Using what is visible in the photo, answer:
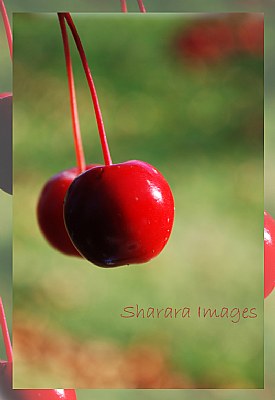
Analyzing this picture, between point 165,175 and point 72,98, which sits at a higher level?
point 72,98

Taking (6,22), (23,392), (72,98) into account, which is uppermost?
(6,22)

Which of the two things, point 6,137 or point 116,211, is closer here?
point 116,211

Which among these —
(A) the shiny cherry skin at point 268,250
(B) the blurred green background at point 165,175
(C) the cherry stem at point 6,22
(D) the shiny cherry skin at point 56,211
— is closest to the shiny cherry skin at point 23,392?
(B) the blurred green background at point 165,175

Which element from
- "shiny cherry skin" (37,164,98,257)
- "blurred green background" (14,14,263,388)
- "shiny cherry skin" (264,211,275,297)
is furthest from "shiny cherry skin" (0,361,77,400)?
"shiny cherry skin" (264,211,275,297)

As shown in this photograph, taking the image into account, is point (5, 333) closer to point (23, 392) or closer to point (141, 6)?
point (23, 392)

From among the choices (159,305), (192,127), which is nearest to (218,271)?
(159,305)

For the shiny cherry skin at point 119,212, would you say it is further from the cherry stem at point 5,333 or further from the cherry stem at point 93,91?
the cherry stem at point 5,333

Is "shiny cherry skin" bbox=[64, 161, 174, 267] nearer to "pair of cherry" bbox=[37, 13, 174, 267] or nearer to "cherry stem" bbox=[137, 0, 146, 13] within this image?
"pair of cherry" bbox=[37, 13, 174, 267]

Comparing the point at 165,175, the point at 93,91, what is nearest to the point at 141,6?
the point at 93,91
